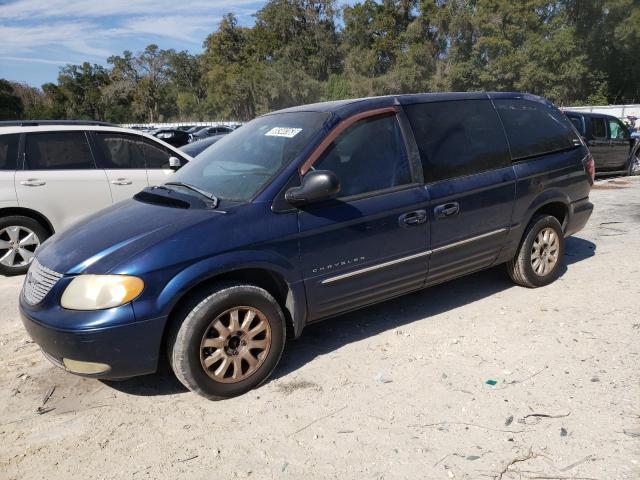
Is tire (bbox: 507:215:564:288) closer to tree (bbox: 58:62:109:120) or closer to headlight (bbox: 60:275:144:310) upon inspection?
headlight (bbox: 60:275:144:310)

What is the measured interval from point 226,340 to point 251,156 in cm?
139

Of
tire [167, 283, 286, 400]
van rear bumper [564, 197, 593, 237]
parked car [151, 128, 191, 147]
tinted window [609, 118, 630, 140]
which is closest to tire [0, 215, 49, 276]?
tire [167, 283, 286, 400]

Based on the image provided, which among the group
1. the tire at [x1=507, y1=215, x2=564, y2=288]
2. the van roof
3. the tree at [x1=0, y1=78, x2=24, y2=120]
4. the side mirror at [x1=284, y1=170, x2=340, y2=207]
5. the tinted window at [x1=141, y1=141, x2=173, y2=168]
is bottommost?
the tire at [x1=507, y1=215, x2=564, y2=288]

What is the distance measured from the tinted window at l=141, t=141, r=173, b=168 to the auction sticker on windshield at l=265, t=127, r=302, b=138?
329cm

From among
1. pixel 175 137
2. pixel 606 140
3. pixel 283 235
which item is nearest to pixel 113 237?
pixel 283 235

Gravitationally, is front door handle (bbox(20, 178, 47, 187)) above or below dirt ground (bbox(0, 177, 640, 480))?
above

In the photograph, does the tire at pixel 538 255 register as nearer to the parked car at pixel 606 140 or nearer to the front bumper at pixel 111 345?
the front bumper at pixel 111 345

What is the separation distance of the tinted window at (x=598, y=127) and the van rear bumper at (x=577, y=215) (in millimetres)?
7714

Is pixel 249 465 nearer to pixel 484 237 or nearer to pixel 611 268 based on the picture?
pixel 484 237

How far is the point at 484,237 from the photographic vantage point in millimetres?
4391

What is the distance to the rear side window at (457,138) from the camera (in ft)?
13.3

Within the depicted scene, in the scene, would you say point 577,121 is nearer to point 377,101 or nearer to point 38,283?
point 377,101

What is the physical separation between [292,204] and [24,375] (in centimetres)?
225

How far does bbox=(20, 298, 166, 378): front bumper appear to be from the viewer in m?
2.96
